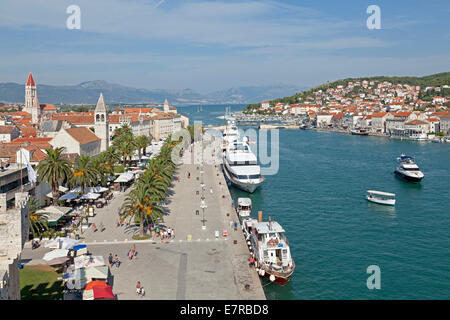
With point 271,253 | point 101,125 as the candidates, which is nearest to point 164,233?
point 271,253

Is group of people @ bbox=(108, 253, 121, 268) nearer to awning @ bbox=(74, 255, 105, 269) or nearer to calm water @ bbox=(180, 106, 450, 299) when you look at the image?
awning @ bbox=(74, 255, 105, 269)

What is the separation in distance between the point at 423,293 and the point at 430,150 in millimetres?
86241

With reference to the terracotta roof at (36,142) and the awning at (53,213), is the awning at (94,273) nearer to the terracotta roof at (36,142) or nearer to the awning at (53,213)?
the awning at (53,213)

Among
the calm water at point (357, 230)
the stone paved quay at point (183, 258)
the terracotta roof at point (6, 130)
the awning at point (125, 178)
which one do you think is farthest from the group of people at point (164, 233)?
the terracotta roof at point (6, 130)

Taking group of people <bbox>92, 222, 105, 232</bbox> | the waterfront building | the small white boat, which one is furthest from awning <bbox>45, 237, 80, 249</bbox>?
the small white boat

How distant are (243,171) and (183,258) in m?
27.2

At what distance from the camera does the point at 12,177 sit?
3319cm

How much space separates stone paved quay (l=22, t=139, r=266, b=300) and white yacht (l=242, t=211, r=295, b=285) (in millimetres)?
964

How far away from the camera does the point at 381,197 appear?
4772cm

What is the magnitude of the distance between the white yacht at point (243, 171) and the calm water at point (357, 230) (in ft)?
4.60

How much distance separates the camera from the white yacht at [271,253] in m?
24.5

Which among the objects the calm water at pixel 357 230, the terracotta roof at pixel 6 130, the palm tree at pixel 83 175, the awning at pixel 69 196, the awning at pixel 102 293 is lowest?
the calm water at pixel 357 230

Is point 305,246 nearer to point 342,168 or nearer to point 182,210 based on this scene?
point 182,210
